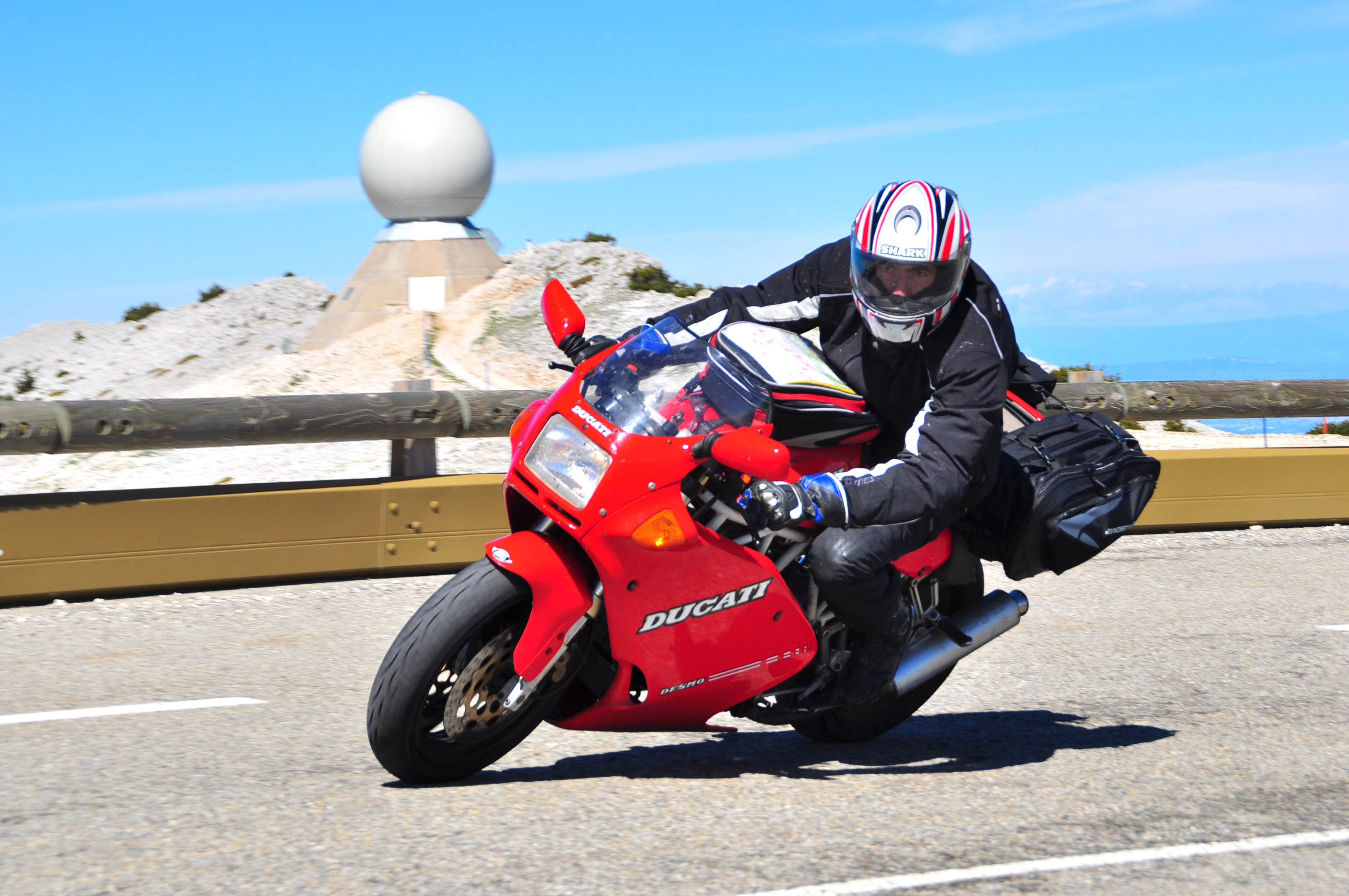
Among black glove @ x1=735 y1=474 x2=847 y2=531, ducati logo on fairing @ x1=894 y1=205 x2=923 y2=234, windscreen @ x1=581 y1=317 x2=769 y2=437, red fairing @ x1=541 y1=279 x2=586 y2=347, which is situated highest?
ducati logo on fairing @ x1=894 y1=205 x2=923 y2=234

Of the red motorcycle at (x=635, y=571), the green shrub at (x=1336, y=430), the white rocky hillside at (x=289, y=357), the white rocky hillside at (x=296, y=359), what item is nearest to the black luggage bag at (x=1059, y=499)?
the red motorcycle at (x=635, y=571)

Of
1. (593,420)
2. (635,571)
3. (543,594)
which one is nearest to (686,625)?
(635,571)

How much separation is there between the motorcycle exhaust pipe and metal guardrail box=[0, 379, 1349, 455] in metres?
1.21

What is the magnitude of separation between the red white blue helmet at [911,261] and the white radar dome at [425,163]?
28964 millimetres

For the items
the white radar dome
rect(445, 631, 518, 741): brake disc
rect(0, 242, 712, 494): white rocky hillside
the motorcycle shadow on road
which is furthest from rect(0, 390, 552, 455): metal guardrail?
the white radar dome

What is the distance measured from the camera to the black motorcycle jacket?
12.4 feet

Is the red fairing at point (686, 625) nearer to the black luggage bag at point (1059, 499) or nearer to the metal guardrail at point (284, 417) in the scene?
the black luggage bag at point (1059, 499)

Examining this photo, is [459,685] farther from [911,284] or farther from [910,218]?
[910,218]

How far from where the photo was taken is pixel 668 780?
407 cm

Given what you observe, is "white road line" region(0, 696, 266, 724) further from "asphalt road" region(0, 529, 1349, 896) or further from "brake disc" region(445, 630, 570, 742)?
"brake disc" region(445, 630, 570, 742)

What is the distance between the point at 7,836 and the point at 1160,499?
311 inches

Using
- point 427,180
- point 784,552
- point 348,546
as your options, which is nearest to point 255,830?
point 784,552

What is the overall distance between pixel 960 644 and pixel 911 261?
134 cm

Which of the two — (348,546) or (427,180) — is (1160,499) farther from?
(427,180)
